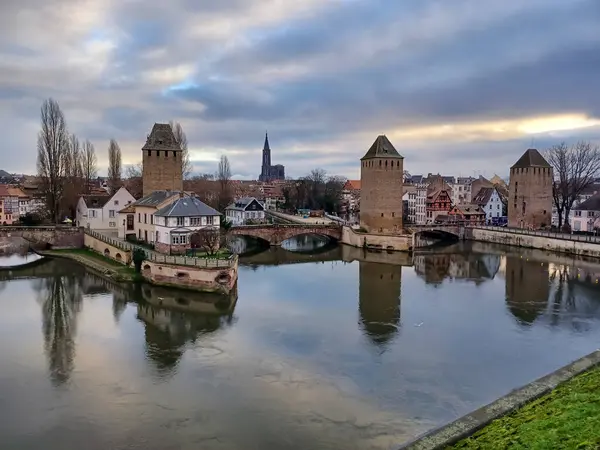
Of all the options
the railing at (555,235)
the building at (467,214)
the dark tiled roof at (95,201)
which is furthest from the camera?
the building at (467,214)

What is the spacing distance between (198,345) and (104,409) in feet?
14.9

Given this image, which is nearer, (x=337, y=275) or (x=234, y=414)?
(x=234, y=414)

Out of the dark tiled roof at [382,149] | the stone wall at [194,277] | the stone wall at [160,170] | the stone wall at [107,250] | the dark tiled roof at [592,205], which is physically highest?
the dark tiled roof at [382,149]

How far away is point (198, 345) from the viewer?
14.8 metres

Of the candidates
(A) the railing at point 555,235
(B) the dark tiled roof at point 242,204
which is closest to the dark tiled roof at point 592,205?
(A) the railing at point 555,235

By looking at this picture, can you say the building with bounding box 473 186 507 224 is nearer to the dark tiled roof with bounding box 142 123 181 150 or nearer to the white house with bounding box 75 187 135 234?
the dark tiled roof with bounding box 142 123 181 150

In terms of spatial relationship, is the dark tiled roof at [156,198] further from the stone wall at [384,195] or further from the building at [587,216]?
the building at [587,216]

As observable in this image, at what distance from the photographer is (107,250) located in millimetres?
27797

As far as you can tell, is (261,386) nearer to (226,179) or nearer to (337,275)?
(337,275)

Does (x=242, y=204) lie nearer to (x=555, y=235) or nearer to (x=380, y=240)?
(x=380, y=240)

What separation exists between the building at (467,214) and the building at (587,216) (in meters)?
9.68

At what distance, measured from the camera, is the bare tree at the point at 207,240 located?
24266mm

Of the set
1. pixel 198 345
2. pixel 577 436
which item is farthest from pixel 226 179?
pixel 577 436

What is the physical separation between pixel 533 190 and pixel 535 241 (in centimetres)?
835
